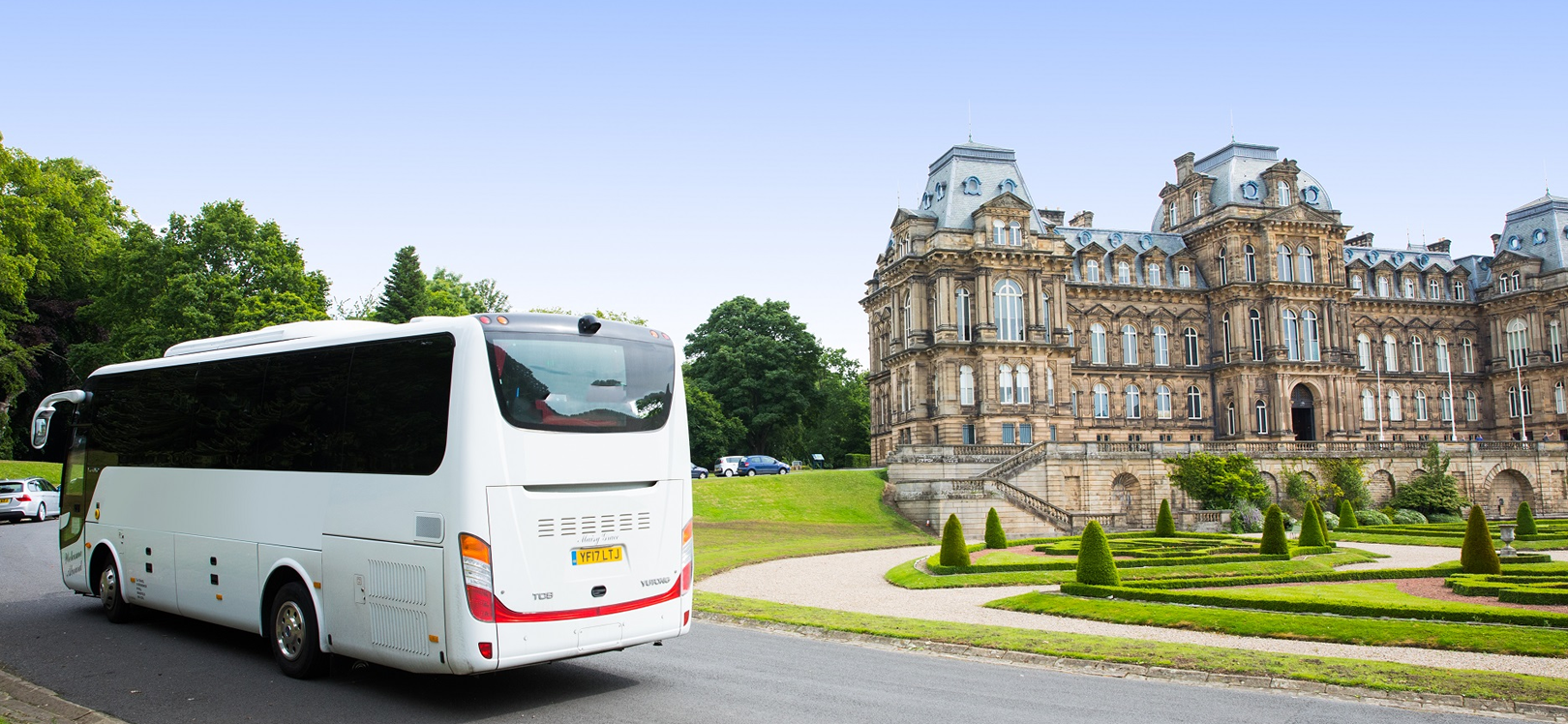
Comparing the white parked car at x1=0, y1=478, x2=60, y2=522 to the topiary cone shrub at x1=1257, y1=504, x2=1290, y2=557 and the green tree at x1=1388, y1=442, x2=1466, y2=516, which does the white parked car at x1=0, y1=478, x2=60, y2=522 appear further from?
the green tree at x1=1388, y1=442, x2=1466, y2=516

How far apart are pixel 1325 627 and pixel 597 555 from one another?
12665 mm

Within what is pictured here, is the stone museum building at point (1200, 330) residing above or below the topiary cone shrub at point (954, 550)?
above

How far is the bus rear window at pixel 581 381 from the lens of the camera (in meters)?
11.1

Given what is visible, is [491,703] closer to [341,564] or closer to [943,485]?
[341,564]

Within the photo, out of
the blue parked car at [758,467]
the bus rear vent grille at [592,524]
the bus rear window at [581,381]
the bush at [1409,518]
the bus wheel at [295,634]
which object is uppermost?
the bus rear window at [581,381]

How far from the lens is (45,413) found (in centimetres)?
1717

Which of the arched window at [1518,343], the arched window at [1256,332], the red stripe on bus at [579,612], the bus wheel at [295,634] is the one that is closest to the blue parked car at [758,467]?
the arched window at [1256,332]

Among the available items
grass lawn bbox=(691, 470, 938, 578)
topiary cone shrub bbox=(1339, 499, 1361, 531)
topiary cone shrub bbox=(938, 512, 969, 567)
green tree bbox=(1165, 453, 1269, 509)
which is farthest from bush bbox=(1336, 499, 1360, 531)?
topiary cone shrub bbox=(938, 512, 969, 567)

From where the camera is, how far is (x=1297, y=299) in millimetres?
68125

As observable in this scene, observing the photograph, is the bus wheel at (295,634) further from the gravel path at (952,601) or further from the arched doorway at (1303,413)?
the arched doorway at (1303,413)

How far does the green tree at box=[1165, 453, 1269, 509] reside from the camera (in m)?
52.5

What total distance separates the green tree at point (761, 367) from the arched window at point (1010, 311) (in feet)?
80.6

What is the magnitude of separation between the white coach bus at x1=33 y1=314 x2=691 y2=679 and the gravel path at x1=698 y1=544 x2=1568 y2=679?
9007 mm

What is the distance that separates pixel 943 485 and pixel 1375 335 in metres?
47.3
